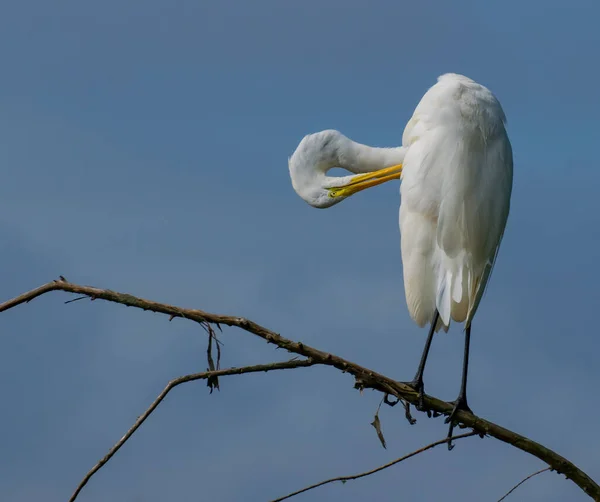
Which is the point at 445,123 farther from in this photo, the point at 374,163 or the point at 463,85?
the point at 374,163

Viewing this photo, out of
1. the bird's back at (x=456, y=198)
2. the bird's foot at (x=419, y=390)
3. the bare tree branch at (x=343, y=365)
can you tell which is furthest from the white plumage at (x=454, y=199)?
the bare tree branch at (x=343, y=365)

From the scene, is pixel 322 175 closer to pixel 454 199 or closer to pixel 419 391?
pixel 454 199

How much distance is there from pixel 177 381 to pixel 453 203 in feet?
7.98

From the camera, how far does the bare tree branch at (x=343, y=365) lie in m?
4.23

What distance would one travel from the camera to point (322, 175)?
717 cm

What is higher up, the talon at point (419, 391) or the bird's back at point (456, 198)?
the bird's back at point (456, 198)

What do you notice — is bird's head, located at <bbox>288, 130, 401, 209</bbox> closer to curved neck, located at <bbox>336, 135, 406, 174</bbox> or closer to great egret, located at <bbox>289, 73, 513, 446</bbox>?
curved neck, located at <bbox>336, 135, 406, 174</bbox>

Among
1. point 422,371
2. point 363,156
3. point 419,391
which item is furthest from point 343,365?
point 363,156

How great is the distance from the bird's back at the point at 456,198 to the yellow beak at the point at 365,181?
115cm

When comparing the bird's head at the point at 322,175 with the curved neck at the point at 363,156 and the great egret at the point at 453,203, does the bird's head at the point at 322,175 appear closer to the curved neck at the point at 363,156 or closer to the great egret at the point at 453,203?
the curved neck at the point at 363,156

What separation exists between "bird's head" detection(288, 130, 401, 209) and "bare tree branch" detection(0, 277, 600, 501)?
2295mm

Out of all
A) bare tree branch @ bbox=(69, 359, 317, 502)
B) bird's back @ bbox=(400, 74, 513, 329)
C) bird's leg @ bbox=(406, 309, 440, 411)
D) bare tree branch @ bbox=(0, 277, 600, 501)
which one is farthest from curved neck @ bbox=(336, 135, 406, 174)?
bare tree branch @ bbox=(69, 359, 317, 502)

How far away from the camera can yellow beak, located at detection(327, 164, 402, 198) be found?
7102 mm

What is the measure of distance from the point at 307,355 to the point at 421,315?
2045 mm
